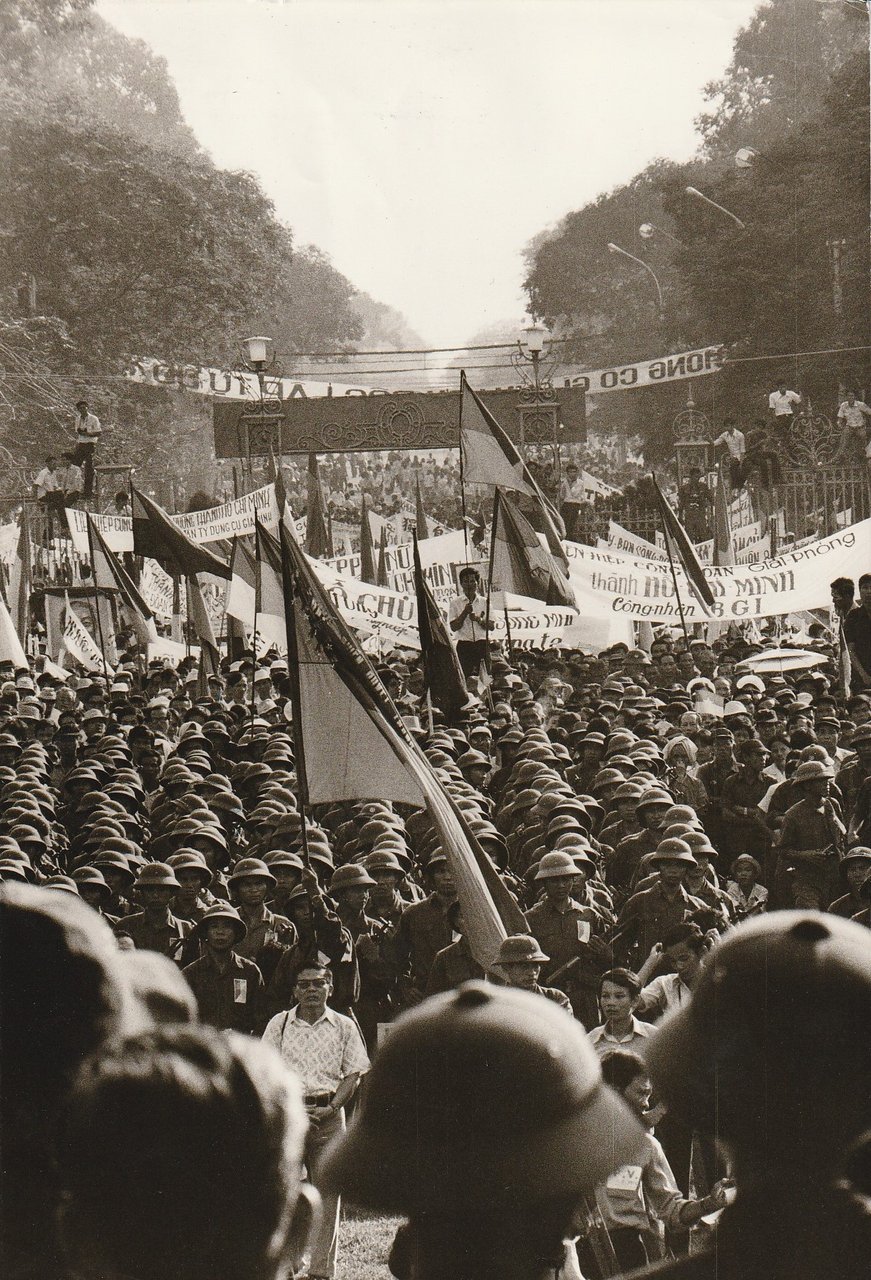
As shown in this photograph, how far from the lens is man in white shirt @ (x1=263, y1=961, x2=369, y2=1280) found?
6.23 m

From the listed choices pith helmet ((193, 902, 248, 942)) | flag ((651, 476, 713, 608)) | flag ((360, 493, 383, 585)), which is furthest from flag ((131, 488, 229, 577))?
pith helmet ((193, 902, 248, 942))

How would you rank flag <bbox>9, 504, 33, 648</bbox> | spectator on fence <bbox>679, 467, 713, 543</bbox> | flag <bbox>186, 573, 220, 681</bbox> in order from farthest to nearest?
1. spectator on fence <bbox>679, 467, 713, 543</bbox>
2. flag <bbox>9, 504, 33, 648</bbox>
3. flag <bbox>186, 573, 220, 681</bbox>

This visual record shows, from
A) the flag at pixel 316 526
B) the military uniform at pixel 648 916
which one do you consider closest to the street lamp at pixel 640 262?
the flag at pixel 316 526

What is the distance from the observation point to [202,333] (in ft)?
84.6

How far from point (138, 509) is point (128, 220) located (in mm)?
8345

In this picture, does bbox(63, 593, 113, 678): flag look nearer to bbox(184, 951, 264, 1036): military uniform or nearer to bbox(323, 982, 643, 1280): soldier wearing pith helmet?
bbox(184, 951, 264, 1036): military uniform

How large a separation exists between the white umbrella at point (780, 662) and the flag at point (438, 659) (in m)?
4.84

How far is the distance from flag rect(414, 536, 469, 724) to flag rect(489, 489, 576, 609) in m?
2.18

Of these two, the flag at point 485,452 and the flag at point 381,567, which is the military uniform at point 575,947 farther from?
the flag at point 381,567

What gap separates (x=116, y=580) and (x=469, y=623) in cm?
374

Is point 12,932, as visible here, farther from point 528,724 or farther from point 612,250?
point 612,250

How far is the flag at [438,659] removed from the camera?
1112 cm

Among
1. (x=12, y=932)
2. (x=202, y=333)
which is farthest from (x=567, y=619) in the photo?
(x=12, y=932)

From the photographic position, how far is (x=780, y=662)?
15539mm
